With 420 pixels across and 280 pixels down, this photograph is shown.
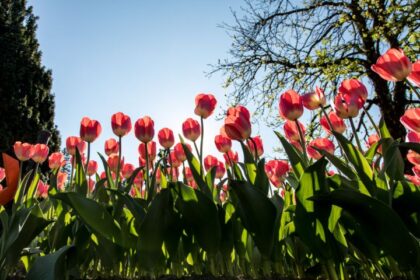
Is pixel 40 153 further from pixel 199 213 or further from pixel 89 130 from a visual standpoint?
pixel 199 213

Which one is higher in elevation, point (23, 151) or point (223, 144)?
point (23, 151)

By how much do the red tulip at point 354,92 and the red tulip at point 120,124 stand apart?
2.92ft

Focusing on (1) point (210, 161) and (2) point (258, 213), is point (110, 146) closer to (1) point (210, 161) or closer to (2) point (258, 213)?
(1) point (210, 161)

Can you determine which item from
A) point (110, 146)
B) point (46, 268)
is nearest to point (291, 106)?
point (46, 268)

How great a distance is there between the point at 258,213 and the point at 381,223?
0.31m

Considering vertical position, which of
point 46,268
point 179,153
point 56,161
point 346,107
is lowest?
point 46,268

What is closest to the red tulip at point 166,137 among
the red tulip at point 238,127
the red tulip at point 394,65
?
the red tulip at point 238,127

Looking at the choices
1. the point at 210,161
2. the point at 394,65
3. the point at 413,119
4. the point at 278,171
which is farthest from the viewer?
the point at 210,161

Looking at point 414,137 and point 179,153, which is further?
point 179,153

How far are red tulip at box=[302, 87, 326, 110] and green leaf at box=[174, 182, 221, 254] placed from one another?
0.47 meters

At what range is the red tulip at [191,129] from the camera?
1.72m

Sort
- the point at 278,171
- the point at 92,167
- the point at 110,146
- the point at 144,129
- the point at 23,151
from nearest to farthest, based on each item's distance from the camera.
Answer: the point at 144,129 < the point at 278,171 < the point at 23,151 < the point at 110,146 < the point at 92,167

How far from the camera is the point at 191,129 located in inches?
67.6

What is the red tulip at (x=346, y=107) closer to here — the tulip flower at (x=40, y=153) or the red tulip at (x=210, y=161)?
the red tulip at (x=210, y=161)
